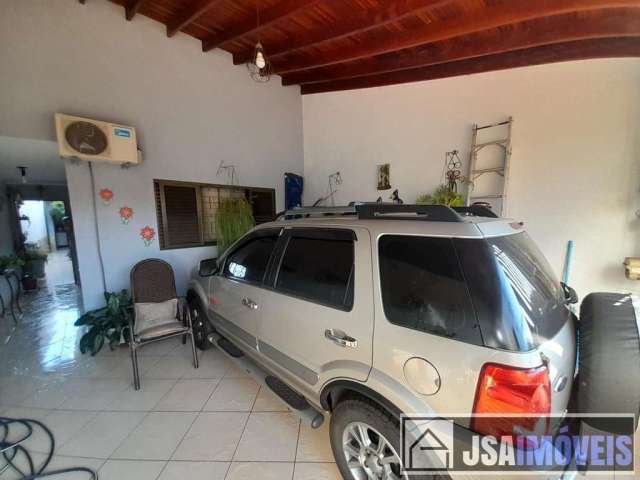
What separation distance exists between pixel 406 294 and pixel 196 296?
2.43m

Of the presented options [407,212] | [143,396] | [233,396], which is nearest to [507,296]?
[407,212]

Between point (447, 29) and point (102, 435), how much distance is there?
4887 millimetres

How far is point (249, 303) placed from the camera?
1984 mm

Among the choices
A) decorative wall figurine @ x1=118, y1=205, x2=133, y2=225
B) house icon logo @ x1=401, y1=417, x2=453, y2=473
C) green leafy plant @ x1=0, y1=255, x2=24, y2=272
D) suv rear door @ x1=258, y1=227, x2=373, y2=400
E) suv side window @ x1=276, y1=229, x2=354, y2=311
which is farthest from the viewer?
green leafy plant @ x1=0, y1=255, x2=24, y2=272

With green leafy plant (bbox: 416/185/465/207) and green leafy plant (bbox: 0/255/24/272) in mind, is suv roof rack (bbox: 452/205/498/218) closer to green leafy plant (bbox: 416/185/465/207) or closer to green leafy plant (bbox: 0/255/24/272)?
green leafy plant (bbox: 416/185/465/207)

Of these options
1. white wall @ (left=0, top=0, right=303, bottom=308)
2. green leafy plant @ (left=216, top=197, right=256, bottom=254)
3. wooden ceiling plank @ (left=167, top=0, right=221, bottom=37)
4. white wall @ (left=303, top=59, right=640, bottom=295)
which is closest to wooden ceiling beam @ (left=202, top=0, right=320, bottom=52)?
white wall @ (left=0, top=0, right=303, bottom=308)

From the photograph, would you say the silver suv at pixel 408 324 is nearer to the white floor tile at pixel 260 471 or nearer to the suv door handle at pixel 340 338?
the suv door handle at pixel 340 338

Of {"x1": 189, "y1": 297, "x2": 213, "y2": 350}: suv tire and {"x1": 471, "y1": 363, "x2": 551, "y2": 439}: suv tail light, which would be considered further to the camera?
{"x1": 189, "y1": 297, "x2": 213, "y2": 350}: suv tire

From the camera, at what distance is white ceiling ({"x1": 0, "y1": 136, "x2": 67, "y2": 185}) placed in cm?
277

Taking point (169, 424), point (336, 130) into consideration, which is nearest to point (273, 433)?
point (169, 424)

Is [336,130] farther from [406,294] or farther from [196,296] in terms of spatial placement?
[406,294]

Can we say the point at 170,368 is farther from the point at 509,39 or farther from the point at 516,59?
the point at 516,59

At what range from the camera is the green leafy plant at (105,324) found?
9.22 ft

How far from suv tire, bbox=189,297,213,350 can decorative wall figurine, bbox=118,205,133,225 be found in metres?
1.40
